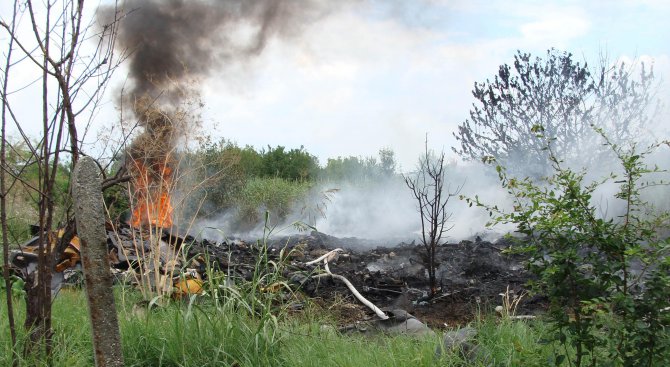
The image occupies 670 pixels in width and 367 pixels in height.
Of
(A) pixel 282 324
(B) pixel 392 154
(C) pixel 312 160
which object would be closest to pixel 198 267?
(A) pixel 282 324

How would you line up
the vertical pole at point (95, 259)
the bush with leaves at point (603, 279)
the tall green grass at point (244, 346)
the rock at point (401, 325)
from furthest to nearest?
the rock at point (401, 325), the tall green grass at point (244, 346), the vertical pole at point (95, 259), the bush with leaves at point (603, 279)

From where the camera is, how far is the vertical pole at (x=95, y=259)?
9.41 ft

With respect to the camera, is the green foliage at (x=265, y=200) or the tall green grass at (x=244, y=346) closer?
the tall green grass at (x=244, y=346)

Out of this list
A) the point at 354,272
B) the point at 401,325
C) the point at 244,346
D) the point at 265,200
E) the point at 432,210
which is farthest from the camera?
the point at 265,200

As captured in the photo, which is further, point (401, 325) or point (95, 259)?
point (401, 325)

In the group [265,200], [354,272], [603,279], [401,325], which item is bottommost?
[401,325]

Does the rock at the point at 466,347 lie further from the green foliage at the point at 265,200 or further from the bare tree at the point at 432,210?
the green foliage at the point at 265,200

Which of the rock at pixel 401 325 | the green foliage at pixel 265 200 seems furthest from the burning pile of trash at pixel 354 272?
the green foliage at pixel 265 200

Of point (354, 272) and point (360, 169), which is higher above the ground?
point (360, 169)

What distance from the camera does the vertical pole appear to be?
2.87m

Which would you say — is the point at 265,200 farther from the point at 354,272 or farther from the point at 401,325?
the point at 401,325

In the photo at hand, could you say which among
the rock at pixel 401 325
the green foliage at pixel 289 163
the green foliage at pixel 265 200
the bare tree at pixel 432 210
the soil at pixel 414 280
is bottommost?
the rock at pixel 401 325

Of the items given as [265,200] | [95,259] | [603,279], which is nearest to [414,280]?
[603,279]

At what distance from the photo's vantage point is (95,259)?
287 cm
